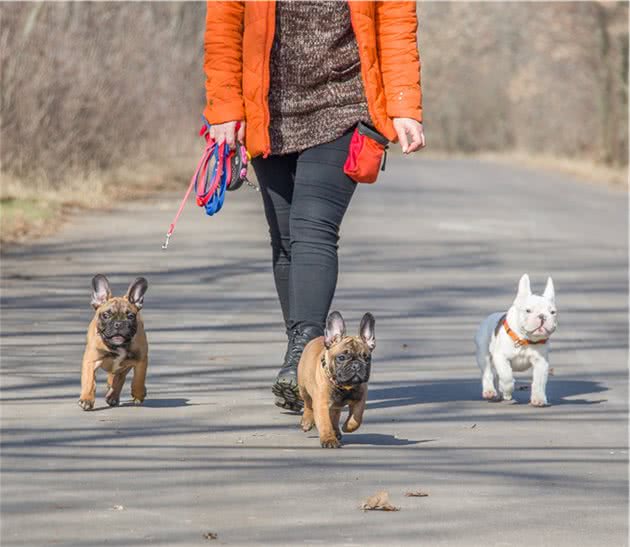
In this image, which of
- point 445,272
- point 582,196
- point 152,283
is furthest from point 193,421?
point 582,196

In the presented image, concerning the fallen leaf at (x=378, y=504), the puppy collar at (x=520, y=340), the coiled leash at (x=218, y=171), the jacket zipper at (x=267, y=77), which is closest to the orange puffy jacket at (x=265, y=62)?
the jacket zipper at (x=267, y=77)

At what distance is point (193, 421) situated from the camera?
24.5 ft

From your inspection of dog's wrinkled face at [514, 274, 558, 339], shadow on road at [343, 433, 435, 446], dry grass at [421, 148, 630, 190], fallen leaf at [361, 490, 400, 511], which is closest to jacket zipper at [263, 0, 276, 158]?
shadow on road at [343, 433, 435, 446]

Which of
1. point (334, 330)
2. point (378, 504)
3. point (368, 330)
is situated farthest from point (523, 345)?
point (378, 504)

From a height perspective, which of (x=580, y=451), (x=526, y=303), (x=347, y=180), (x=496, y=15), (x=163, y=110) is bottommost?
(x=580, y=451)

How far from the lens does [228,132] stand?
7562mm

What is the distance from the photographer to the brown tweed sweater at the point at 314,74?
7.46m

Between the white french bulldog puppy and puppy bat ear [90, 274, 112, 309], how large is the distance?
1846 millimetres

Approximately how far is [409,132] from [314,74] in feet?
1.59

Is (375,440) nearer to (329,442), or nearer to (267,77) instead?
(329,442)

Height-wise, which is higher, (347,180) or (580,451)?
(347,180)

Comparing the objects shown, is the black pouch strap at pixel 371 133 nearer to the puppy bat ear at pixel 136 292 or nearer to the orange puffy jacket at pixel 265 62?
the orange puffy jacket at pixel 265 62

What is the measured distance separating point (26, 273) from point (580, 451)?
7.43 meters

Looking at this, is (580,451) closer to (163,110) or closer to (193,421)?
(193,421)
